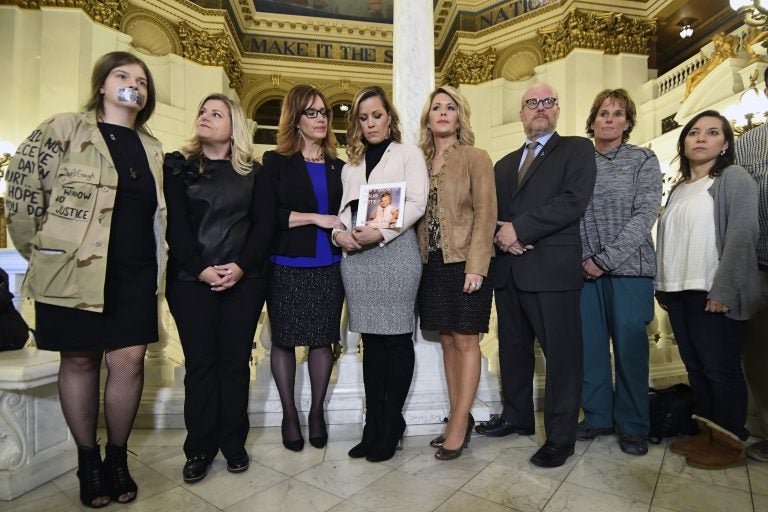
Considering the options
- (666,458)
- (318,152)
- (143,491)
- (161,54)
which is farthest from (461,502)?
(161,54)

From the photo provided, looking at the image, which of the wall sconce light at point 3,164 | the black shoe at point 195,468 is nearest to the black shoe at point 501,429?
the black shoe at point 195,468

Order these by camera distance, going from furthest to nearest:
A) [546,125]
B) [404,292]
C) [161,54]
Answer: [161,54] < [546,125] < [404,292]

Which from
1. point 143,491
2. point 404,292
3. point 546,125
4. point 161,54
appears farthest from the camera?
point 161,54

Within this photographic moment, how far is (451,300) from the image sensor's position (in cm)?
229

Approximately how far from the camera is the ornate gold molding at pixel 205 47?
12.0m

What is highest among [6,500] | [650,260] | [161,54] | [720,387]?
[161,54]

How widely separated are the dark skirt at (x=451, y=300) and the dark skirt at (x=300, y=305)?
524 millimetres

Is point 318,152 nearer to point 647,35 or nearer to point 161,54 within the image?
point 161,54

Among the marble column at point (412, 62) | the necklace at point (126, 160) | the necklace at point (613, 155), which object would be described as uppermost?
the marble column at point (412, 62)

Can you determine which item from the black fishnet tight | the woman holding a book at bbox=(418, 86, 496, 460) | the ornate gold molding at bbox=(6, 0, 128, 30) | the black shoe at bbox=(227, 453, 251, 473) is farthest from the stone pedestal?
Result: the ornate gold molding at bbox=(6, 0, 128, 30)

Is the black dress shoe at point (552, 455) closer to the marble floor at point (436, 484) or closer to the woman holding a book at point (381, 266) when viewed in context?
the marble floor at point (436, 484)

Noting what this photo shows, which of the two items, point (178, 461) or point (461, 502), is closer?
point (461, 502)

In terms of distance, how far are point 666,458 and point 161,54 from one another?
1343 centimetres

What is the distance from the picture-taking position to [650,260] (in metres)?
2.52
